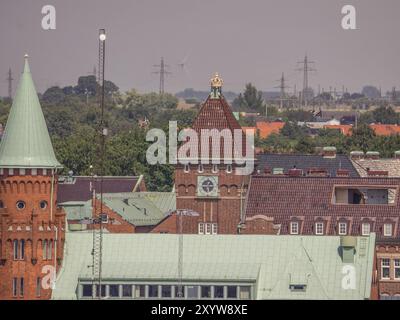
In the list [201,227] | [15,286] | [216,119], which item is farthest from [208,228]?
[15,286]

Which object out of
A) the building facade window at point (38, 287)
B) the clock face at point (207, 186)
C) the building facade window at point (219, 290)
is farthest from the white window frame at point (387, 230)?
the building facade window at point (38, 287)

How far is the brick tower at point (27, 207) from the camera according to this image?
62031 mm

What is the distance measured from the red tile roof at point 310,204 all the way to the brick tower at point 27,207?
1804 centimetres

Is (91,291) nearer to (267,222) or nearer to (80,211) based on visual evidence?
(267,222)

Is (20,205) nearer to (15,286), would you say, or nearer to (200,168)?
(15,286)

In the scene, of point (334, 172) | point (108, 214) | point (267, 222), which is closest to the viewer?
point (267, 222)

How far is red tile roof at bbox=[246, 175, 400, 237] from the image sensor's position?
268 ft

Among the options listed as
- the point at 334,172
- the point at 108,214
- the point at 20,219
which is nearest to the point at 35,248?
the point at 20,219

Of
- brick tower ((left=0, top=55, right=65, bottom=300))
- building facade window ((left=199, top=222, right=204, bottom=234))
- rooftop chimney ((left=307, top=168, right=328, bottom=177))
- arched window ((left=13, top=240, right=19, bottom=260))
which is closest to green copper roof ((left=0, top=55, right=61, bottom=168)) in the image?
brick tower ((left=0, top=55, right=65, bottom=300))

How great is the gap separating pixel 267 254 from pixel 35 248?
329 inches

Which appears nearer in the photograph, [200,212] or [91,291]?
[91,291]

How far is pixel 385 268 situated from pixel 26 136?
18151mm

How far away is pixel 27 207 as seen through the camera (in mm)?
64438

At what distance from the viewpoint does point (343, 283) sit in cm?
5969
